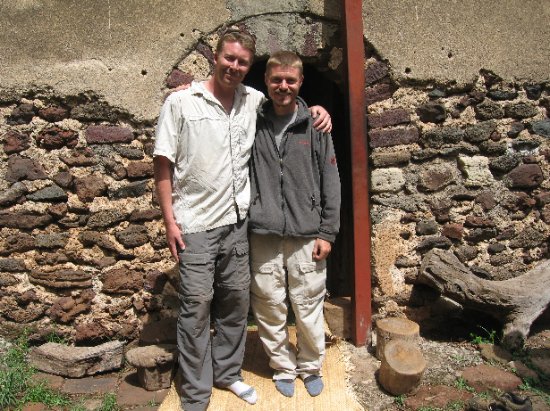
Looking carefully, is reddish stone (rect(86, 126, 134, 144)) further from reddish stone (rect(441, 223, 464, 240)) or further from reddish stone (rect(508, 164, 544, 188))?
reddish stone (rect(508, 164, 544, 188))

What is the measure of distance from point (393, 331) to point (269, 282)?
0.98 m

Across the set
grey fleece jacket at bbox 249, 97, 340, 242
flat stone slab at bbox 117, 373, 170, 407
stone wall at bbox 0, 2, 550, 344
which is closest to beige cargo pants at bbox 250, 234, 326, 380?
grey fleece jacket at bbox 249, 97, 340, 242

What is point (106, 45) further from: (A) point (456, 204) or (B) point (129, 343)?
(A) point (456, 204)

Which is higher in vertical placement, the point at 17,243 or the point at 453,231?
the point at 17,243

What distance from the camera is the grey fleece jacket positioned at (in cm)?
291

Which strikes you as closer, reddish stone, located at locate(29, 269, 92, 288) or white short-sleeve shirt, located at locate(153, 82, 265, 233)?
white short-sleeve shirt, located at locate(153, 82, 265, 233)

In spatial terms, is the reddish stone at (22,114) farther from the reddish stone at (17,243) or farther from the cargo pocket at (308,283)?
the cargo pocket at (308,283)

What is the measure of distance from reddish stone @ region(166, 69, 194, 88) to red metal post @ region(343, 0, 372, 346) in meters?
1.09

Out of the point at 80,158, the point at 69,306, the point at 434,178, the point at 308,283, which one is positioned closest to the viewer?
the point at 308,283

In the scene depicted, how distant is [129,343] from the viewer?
369 centimetres

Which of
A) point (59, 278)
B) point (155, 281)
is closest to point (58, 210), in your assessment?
point (59, 278)

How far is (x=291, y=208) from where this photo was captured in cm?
292

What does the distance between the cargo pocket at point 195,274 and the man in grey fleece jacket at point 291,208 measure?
0.32 meters

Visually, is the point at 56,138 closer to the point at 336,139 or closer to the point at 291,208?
the point at 291,208
